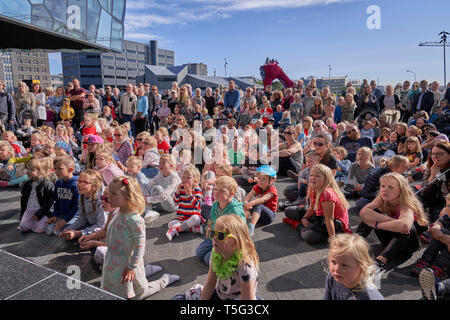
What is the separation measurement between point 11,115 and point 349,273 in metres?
11.7

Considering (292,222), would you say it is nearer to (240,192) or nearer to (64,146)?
(240,192)

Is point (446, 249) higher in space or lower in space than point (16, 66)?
lower

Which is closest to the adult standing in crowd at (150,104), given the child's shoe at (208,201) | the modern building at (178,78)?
the child's shoe at (208,201)

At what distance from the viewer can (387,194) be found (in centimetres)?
363

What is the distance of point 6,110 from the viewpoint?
10055 mm

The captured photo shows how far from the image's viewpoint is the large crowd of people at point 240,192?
7.81ft

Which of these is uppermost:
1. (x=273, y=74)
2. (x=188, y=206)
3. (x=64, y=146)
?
(x=273, y=74)

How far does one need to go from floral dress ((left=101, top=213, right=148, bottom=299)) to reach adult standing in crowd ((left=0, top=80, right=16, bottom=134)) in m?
9.52

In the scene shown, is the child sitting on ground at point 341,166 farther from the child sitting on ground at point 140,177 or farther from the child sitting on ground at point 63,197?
the child sitting on ground at point 63,197

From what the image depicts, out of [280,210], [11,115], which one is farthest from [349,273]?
[11,115]

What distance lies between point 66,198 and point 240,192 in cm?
271

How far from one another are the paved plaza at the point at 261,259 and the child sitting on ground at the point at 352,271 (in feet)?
3.41

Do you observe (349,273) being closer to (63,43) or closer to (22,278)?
(22,278)

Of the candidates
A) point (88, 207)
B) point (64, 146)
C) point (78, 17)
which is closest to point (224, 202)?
point (88, 207)
